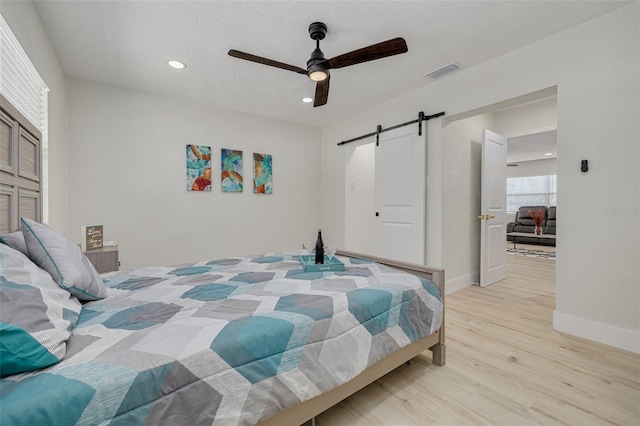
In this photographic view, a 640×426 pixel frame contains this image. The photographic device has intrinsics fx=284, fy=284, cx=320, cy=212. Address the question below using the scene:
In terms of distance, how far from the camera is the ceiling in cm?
208

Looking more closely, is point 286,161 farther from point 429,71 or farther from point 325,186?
point 429,71

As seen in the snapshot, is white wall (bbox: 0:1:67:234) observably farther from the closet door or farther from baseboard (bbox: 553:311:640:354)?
baseboard (bbox: 553:311:640:354)

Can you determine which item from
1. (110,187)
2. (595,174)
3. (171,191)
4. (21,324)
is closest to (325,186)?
(171,191)

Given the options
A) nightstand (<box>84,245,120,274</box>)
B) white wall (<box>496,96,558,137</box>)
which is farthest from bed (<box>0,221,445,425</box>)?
white wall (<box>496,96,558,137</box>)

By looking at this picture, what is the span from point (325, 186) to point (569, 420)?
13.7 ft

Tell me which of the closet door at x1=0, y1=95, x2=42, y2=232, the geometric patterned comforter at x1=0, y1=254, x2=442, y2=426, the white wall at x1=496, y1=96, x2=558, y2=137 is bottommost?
the geometric patterned comforter at x1=0, y1=254, x2=442, y2=426

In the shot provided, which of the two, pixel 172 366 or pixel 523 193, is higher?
pixel 523 193

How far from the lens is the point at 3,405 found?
691 mm

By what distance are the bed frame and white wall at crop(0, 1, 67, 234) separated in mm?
2585

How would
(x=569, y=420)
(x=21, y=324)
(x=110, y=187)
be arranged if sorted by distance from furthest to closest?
1. (x=110, y=187)
2. (x=569, y=420)
3. (x=21, y=324)

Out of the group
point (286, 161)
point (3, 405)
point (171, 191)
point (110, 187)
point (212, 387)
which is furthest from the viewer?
point (286, 161)

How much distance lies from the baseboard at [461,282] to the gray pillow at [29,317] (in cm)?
349

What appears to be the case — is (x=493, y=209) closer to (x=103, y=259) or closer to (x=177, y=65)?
(x=177, y=65)

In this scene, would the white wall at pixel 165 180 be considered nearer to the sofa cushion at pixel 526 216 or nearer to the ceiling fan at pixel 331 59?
the ceiling fan at pixel 331 59
